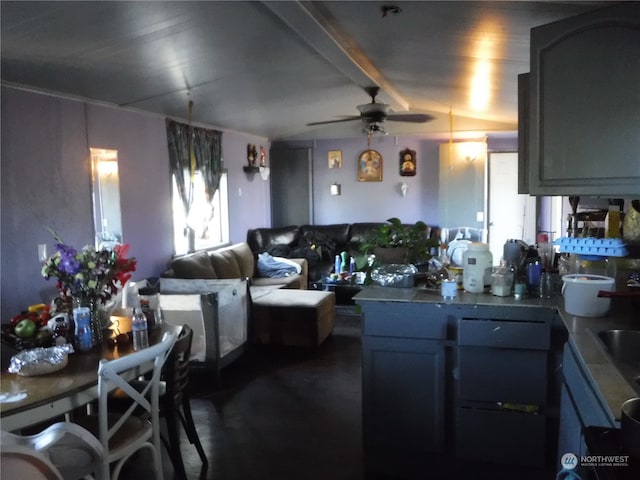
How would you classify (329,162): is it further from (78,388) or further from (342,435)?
(78,388)

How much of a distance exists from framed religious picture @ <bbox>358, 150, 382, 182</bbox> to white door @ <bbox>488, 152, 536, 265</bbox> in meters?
1.64

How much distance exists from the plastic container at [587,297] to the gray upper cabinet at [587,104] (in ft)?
1.29

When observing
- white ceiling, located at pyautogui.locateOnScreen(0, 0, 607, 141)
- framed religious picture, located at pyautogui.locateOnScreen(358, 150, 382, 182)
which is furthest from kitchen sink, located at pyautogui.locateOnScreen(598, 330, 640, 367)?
framed religious picture, located at pyautogui.locateOnScreen(358, 150, 382, 182)

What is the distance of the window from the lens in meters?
5.73

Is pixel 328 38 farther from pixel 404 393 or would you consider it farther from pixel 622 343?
pixel 622 343

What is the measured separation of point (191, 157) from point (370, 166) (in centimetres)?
324

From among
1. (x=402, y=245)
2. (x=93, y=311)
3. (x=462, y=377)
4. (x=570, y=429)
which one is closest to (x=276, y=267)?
(x=402, y=245)

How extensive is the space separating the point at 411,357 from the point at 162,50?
2414mm

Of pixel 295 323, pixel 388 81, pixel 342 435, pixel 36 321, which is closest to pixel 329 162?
pixel 388 81

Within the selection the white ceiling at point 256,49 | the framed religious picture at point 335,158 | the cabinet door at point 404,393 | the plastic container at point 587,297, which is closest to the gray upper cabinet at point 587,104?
the white ceiling at point 256,49

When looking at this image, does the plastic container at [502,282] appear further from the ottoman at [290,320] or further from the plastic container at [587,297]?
the ottoman at [290,320]

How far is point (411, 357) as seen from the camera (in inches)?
105

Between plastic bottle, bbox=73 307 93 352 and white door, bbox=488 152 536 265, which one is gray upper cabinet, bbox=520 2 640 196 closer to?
plastic bottle, bbox=73 307 93 352

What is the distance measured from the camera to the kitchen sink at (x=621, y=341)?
6.64ft
